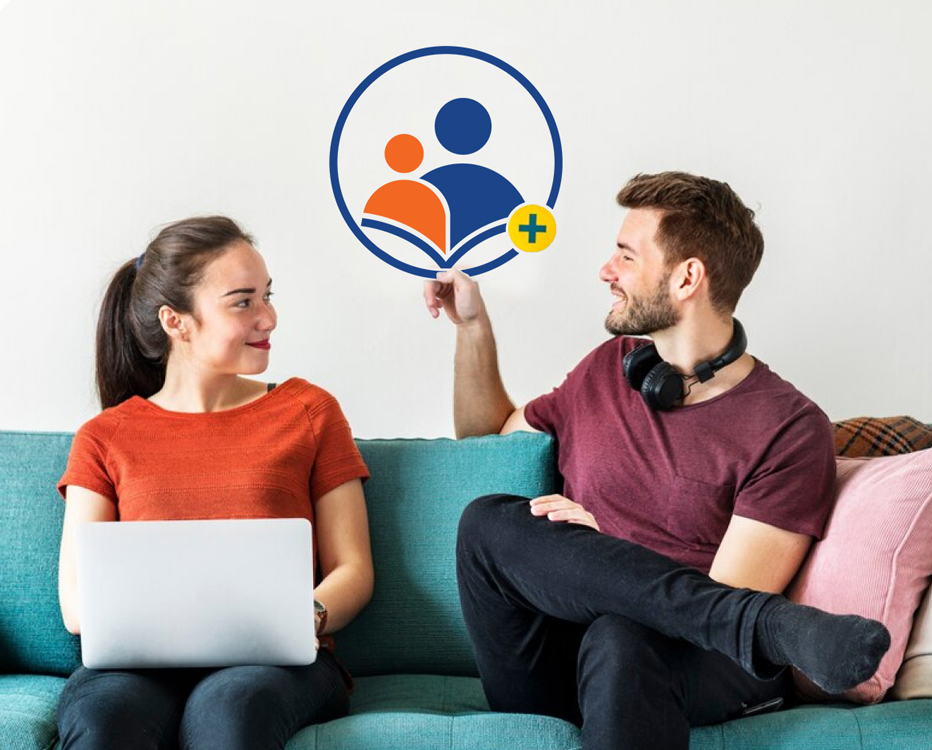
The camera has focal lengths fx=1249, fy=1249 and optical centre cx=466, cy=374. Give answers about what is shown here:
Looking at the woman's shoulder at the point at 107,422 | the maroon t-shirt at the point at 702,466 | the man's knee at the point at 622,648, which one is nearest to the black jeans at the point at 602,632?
the man's knee at the point at 622,648

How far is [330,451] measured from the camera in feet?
7.19

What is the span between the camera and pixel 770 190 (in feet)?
9.02

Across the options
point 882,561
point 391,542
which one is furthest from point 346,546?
point 882,561

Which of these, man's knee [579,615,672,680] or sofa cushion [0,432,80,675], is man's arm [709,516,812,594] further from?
sofa cushion [0,432,80,675]

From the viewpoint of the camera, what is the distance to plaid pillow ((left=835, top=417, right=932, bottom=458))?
2.26 m

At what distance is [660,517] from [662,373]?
0.24m

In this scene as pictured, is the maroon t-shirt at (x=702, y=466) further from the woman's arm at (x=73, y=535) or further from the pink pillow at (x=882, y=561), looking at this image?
the woman's arm at (x=73, y=535)

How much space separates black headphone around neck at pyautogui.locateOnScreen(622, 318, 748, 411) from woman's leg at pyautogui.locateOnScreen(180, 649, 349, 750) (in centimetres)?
73

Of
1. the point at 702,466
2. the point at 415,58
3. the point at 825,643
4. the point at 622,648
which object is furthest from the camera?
the point at 415,58

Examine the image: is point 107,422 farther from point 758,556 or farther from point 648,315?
point 758,556

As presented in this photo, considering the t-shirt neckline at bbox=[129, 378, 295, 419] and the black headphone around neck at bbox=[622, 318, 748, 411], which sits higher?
the black headphone around neck at bbox=[622, 318, 748, 411]

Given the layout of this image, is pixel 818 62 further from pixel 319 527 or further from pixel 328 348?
pixel 319 527

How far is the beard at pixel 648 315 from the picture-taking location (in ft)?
7.26

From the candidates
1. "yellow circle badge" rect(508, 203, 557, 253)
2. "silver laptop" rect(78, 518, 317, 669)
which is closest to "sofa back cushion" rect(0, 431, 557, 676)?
"silver laptop" rect(78, 518, 317, 669)
